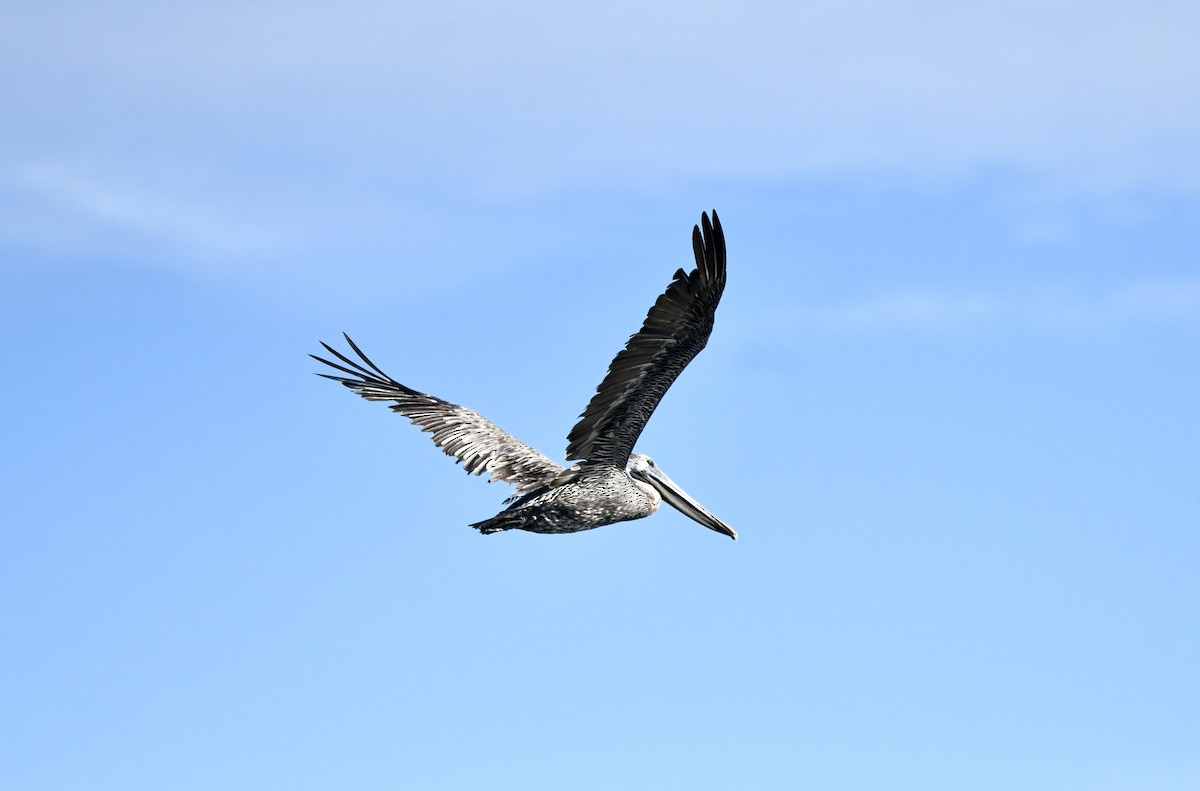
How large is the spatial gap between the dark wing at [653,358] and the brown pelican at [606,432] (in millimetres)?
11

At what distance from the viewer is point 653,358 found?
52.3ft

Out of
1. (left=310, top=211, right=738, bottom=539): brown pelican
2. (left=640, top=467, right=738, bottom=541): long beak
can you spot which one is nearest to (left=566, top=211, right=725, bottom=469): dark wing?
(left=310, top=211, right=738, bottom=539): brown pelican

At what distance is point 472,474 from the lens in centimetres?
1977

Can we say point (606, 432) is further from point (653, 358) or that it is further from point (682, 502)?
point (682, 502)

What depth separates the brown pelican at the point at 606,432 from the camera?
1521 cm

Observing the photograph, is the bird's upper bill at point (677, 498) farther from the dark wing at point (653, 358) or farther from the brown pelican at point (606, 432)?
the dark wing at point (653, 358)

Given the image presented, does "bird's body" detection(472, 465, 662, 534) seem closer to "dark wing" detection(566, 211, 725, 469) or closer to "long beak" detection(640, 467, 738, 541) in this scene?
"dark wing" detection(566, 211, 725, 469)

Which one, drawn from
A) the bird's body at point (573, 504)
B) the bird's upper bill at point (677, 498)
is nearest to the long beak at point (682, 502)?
the bird's upper bill at point (677, 498)

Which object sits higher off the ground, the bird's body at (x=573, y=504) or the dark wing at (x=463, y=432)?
the dark wing at (x=463, y=432)

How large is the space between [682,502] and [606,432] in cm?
328

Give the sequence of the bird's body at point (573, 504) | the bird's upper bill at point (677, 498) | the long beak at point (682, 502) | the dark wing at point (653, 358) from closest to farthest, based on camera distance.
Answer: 1. the dark wing at point (653, 358)
2. the bird's body at point (573, 504)
3. the bird's upper bill at point (677, 498)
4. the long beak at point (682, 502)

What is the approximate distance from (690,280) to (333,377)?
8.78 m

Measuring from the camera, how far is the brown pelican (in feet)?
49.9

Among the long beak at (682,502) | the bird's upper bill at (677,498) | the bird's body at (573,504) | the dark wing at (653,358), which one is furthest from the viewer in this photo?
the long beak at (682,502)
